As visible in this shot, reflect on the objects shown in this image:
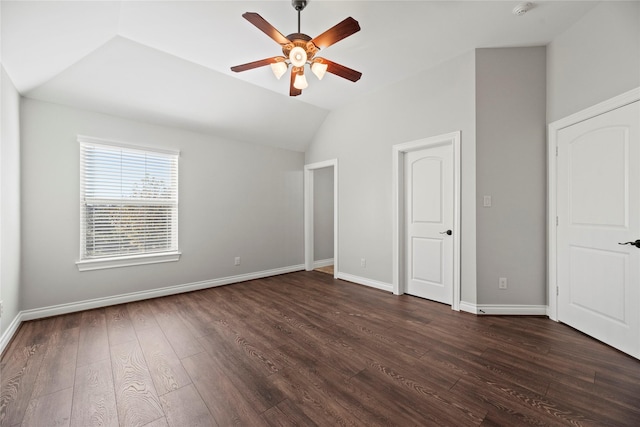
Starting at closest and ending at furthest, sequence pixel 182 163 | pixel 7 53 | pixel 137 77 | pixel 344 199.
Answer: pixel 7 53 < pixel 137 77 < pixel 182 163 < pixel 344 199

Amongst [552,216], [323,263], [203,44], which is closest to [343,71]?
[203,44]

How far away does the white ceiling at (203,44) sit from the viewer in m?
2.17

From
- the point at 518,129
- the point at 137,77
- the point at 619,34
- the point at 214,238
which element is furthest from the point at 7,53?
the point at 619,34

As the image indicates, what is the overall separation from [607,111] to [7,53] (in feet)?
16.4

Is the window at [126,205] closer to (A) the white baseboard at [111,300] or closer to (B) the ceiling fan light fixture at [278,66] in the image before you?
(A) the white baseboard at [111,300]

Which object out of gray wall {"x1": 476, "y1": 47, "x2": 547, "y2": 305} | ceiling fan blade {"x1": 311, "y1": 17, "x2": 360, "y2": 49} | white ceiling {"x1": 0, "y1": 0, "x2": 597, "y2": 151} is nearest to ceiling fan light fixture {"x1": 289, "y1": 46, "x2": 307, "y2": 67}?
ceiling fan blade {"x1": 311, "y1": 17, "x2": 360, "y2": 49}

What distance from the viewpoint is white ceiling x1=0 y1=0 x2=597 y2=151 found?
217 cm

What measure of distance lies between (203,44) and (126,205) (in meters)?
2.23

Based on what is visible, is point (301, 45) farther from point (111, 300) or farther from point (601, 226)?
point (111, 300)

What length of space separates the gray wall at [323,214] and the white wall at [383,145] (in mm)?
655

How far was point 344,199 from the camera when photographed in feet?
14.7

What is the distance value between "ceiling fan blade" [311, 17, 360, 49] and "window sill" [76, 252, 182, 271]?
3.31m

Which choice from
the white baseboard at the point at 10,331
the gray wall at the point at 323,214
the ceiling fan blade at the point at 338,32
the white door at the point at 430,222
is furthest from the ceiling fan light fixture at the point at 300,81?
the white baseboard at the point at 10,331

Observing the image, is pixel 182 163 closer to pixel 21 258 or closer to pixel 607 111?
pixel 21 258
